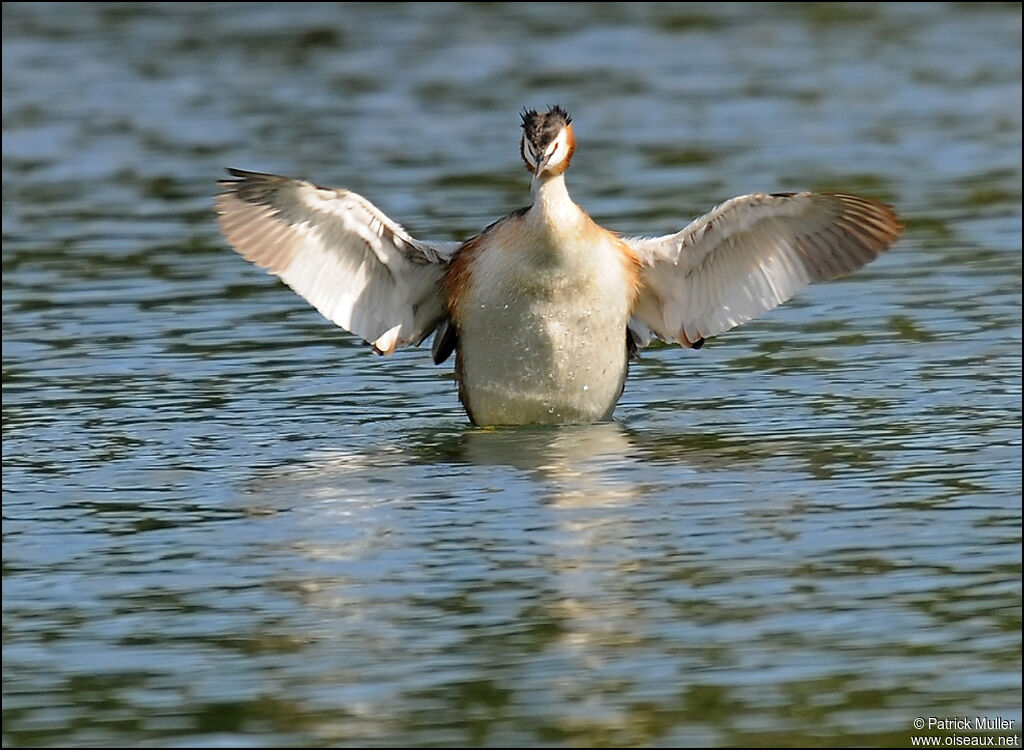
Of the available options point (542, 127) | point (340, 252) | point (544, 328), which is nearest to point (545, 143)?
point (542, 127)

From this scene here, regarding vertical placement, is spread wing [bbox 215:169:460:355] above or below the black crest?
below

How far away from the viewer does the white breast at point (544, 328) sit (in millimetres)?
12852

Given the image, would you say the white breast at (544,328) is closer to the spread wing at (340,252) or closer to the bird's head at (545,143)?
the bird's head at (545,143)

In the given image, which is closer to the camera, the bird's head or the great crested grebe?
the bird's head

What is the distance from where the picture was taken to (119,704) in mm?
8273

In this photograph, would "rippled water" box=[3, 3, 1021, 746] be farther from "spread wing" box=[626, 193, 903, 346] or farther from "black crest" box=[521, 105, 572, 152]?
"black crest" box=[521, 105, 572, 152]

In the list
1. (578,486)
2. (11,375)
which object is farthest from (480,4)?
(578,486)

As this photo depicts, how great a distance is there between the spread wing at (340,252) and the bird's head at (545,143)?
88 centimetres

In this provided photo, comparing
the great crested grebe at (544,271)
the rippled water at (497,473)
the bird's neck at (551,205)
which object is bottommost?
the rippled water at (497,473)

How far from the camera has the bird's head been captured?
41.3 feet

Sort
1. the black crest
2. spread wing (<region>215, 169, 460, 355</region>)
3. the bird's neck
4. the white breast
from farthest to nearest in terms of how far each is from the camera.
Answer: spread wing (<region>215, 169, 460, 355</region>)
the white breast
the bird's neck
the black crest

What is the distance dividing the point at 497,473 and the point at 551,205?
65.8 inches

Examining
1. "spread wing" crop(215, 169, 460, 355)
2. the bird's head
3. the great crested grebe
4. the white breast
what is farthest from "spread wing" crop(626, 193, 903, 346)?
"spread wing" crop(215, 169, 460, 355)

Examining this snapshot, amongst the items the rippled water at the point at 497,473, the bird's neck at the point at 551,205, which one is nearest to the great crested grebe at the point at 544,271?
the bird's neck at the point at 551,205
